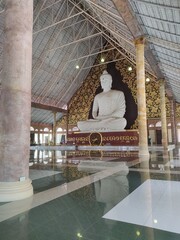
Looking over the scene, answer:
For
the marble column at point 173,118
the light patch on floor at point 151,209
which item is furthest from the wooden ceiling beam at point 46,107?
the light patch on floor at point 151,209

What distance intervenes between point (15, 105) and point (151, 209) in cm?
235

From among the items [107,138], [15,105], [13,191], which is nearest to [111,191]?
[13,191]

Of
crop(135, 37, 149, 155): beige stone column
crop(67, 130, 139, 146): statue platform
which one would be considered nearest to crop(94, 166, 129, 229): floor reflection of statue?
crop(135, 37, 149, 155): beige stone column

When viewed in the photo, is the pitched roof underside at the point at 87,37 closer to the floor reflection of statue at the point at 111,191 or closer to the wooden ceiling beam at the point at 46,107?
the wooden ceiling beam at the point at 46,107

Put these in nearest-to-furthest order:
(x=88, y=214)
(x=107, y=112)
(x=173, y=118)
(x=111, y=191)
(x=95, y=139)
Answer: (x=88, y=214)
(x=111, y=191)
(x=95, y=139)
(x=107, y=112)
(x=173, y=118)

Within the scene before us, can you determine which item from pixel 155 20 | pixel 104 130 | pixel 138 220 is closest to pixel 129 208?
pixel 138 220

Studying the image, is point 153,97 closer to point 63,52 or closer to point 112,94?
point 112,94

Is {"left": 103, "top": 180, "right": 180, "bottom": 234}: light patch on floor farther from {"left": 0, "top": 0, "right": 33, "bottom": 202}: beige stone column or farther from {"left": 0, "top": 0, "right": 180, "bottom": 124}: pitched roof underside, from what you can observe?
{"left": 0, "top": 0, "right": 180, "bottom": 124}: pitched roof underside

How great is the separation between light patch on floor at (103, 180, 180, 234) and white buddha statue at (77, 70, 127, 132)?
12.9 metres

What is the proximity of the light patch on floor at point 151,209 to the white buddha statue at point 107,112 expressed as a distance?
12947 millimetres

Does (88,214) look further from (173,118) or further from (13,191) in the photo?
(173,118)

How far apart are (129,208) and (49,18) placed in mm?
18114

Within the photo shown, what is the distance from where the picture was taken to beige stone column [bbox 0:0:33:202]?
297 cm

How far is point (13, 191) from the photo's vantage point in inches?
113
